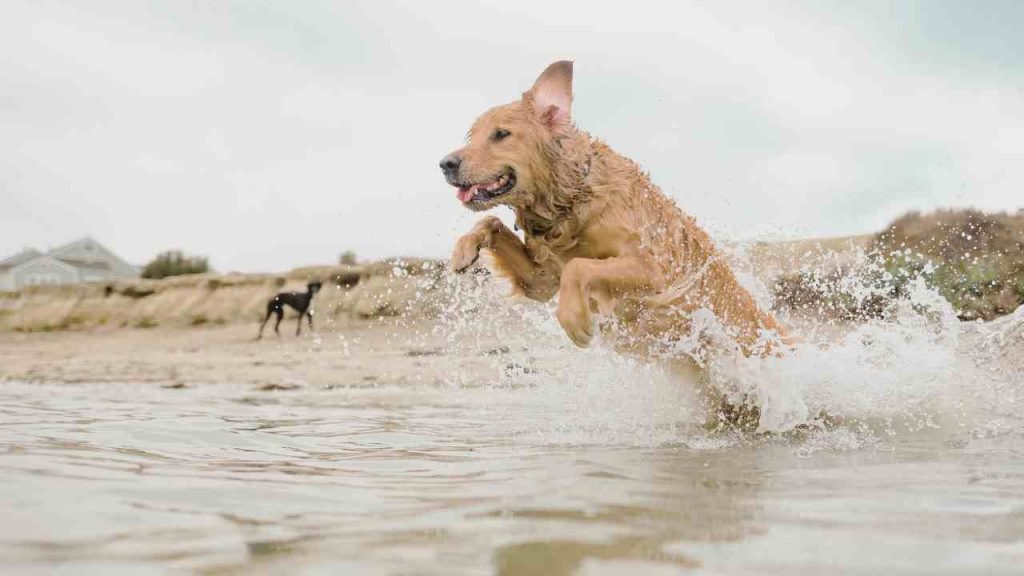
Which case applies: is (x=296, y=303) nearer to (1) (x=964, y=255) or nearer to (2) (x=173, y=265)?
(1) (x=964, y=255)

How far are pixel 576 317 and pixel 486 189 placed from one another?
2.66 ft

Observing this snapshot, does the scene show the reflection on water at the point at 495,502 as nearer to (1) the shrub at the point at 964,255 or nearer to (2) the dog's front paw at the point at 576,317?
(2) the dog's front paw at the point at 576,317

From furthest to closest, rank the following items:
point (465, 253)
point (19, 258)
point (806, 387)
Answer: point (19, 258), point (806, 387), point (465, 253)

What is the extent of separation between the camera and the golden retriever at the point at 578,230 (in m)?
4.52

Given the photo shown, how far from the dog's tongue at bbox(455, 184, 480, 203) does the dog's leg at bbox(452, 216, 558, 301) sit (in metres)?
0.42

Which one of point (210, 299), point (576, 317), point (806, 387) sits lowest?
point (806, 387)

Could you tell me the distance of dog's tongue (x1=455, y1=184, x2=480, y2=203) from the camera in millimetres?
4566

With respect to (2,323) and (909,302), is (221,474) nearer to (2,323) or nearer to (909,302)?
(909,302)

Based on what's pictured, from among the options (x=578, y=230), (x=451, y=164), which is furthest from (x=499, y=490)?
(x=578, y=230)

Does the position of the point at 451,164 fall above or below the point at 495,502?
above

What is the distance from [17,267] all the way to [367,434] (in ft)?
162

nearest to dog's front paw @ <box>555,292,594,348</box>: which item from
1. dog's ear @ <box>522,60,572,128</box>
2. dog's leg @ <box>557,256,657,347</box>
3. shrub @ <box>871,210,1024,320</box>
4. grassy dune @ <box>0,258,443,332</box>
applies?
dog's leg @ <box>557,256,657,347</box>

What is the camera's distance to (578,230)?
479cm

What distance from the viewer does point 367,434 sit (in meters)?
5.26
